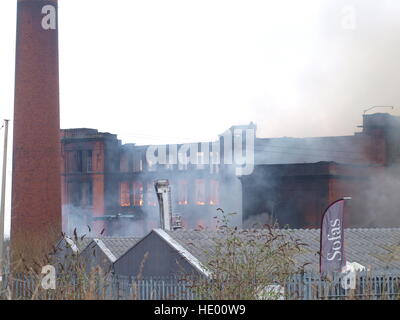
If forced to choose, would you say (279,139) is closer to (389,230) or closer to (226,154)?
(226,154)

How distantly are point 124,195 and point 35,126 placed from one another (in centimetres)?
2790

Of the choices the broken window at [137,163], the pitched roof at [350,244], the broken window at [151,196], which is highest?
the broken window at [137,163]

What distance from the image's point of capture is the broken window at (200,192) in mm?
57500

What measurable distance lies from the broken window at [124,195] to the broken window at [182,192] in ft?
→ 13.1

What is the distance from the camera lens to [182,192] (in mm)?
58469

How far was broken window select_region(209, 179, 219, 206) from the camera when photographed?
2235 inches

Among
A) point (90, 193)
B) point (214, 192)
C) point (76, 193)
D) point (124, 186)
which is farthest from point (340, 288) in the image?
point (76, 193)

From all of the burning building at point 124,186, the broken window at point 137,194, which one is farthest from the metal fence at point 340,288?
the broken window at point 137,194

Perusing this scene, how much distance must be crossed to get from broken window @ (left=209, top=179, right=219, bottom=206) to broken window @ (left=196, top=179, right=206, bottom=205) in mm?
595

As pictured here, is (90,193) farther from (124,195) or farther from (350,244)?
(350,244)

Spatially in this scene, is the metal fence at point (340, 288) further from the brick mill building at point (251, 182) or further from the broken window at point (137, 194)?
the broken window at point (137, 194)

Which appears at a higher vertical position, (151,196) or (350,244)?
(151,196)

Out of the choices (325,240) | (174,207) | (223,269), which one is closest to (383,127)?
(174,207)

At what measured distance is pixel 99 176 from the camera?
59375mm
